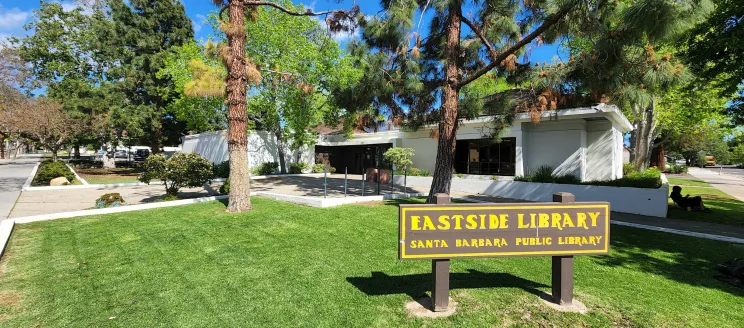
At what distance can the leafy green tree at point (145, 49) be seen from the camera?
21547 mm

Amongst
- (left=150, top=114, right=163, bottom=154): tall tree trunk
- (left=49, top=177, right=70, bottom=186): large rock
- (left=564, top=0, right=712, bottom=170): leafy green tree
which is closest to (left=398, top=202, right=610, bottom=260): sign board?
(left=564, top=0, right=712, bottom=170): leafy green tree

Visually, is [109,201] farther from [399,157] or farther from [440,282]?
[399,157]

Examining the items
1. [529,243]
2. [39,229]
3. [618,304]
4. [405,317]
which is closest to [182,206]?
[39,229]

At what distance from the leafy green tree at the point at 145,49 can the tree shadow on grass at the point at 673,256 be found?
23.0 m

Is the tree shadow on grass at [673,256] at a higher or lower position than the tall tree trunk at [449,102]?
lower

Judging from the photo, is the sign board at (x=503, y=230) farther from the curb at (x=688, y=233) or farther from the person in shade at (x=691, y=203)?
the person in shade at (x=691, y=203)

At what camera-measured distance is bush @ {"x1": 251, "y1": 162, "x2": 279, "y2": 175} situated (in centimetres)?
2109

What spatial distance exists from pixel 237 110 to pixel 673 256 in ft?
30.4

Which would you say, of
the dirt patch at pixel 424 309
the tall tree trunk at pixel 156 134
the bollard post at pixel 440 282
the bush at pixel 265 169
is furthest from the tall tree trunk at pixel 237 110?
the tall tree trunk at pixel 156 134

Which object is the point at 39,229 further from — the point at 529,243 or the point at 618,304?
the point at 618,304

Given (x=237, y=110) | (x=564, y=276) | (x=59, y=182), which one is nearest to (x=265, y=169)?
(x=59, y=182)

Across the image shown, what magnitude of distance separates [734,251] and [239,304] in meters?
7.90

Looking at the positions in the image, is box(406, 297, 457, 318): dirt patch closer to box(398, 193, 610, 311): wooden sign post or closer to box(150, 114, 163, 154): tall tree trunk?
box(398, 193, 610, 311): wooden sign post

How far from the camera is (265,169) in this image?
2147 cm
